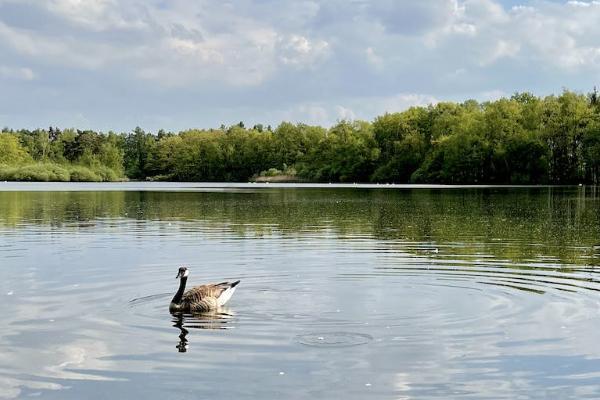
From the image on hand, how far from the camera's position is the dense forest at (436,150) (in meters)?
130

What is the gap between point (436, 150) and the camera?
150000 millimetres

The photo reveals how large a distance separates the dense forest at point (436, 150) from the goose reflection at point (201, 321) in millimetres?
115868

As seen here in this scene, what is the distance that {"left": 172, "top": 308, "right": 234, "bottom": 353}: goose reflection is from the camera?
1413cm

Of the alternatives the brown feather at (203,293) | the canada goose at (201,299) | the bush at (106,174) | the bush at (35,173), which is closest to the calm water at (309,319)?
the canada goose at (201,299)

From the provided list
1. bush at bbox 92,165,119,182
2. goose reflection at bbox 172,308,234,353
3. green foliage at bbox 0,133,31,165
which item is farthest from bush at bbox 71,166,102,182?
goose reflection at bbox 172,308,234,353

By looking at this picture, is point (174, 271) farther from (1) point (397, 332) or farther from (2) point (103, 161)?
(2) point (103, 161)

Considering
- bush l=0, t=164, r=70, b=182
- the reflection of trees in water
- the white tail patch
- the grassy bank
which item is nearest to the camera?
the white tail patch

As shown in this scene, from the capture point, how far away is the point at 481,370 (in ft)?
36.3

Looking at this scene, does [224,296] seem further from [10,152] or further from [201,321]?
[10,152]

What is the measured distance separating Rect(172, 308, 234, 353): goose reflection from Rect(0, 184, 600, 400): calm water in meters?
0.06

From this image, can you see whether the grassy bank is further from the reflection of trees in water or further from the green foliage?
the reflection of trees in water

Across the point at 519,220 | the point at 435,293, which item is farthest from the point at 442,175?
the point at 435,293

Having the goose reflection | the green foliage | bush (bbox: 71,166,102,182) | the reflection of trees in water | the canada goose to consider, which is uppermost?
the green foliage

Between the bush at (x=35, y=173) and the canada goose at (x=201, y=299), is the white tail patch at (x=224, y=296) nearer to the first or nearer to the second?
the canada goose at (x=201, y=299)
